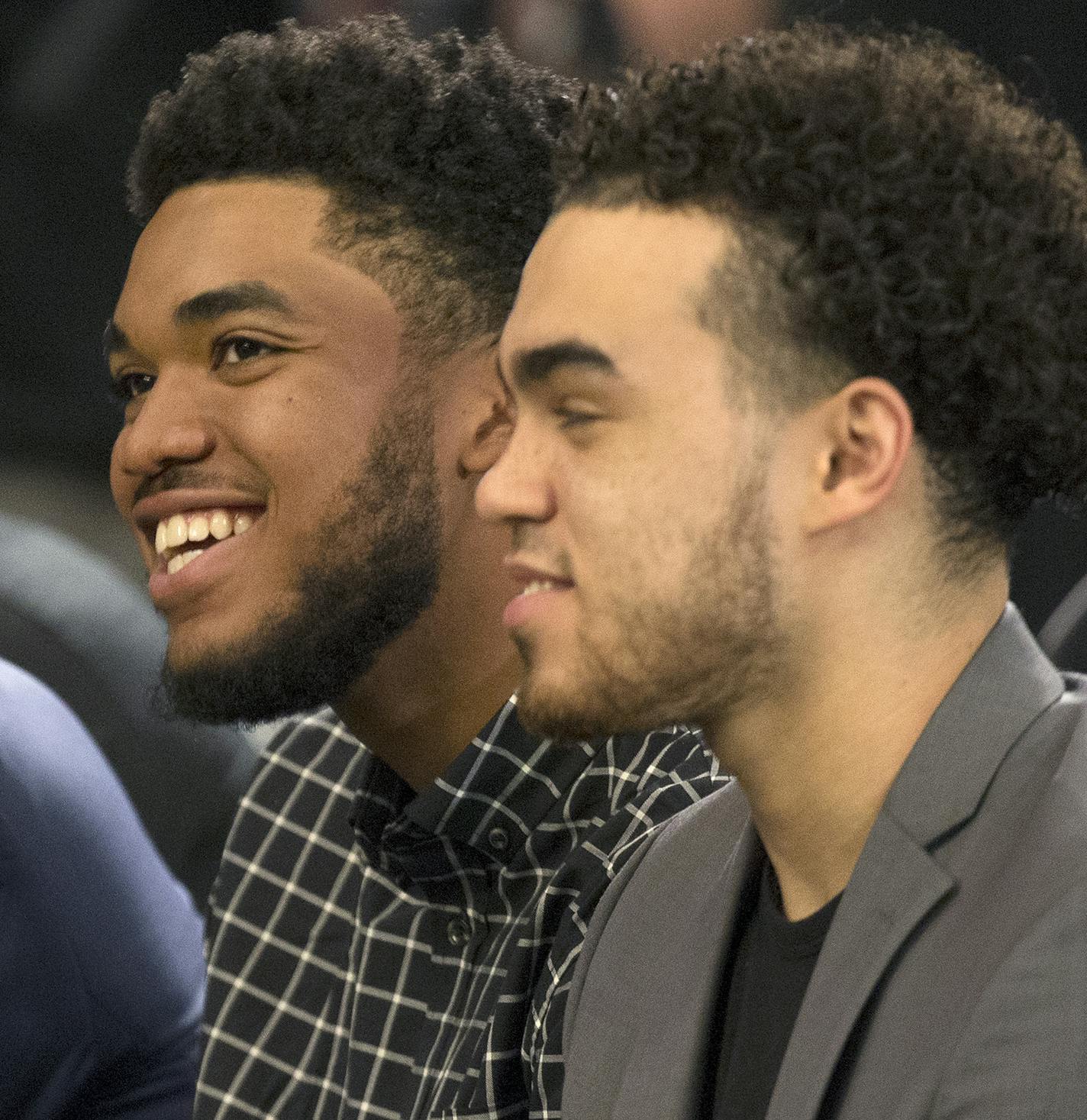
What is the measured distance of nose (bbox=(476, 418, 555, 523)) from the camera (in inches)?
39.0

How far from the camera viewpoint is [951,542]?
0.96 metres

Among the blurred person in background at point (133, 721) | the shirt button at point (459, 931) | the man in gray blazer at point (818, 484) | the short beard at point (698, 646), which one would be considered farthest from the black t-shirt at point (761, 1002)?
the blurred person in background at point (133, 721)

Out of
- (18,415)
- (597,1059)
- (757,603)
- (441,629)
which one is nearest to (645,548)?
(757,603)

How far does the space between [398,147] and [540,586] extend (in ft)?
1.85

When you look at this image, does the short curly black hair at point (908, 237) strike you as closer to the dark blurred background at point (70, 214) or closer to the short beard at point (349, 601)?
the short beard at point (349, 601)

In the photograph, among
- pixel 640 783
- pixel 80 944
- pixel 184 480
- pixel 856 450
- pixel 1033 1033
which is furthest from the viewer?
pixel 80 944

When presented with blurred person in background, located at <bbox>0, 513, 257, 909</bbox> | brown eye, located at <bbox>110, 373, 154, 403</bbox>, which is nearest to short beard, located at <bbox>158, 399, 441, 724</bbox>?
brown eye, located at <bbox>110, 373, 154, 403</bbox>

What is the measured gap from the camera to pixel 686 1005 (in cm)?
102

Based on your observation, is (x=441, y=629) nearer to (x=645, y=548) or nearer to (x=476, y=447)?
(x=476, y=447)

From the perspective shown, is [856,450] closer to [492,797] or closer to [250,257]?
[492,797]

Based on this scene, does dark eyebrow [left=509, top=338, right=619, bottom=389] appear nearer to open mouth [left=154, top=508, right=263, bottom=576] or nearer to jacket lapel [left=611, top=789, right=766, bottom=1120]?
jacket lapel [left=611, top=789, right=766, bottom=1120]

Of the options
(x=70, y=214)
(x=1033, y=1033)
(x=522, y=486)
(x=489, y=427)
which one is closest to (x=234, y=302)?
(x=489, y=427)

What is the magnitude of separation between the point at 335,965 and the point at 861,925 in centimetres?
69

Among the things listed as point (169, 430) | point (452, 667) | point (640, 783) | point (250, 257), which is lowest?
point (640, 783)
